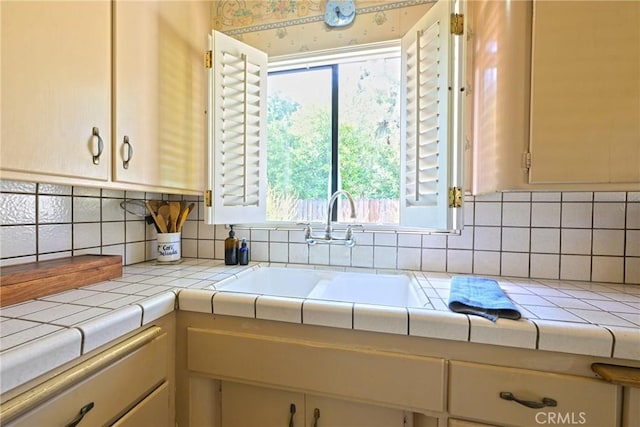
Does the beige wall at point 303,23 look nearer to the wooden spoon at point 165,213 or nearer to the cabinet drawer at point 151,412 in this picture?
the wooden spoon at point 165,213

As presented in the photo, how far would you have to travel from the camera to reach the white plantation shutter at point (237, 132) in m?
1.24

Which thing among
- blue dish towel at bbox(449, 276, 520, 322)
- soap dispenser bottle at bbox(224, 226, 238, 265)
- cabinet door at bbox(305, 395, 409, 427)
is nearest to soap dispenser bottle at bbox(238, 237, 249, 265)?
soap dispenser bottle at bbox(224, 226, 238, 265)

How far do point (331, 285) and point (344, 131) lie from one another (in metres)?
0.84

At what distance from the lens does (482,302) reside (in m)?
0.80

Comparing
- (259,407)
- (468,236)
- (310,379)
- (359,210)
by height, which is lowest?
(259,407)

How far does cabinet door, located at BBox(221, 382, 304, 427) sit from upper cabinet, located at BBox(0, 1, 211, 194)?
0.84 metres

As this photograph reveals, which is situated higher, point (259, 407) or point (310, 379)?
point (310, 379)

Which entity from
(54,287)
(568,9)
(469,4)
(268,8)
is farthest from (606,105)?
(54,287)

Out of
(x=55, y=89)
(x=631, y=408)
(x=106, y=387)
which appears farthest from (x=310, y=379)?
(x=55, y=89)

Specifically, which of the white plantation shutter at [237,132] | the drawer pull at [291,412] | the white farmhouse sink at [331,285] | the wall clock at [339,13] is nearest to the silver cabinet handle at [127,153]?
the white plantation shutter at [237,132]

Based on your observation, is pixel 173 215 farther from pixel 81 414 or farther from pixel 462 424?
pixel 462 424

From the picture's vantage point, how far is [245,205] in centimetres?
138

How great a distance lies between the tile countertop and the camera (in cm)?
61

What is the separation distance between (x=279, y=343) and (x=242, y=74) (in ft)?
3.92
